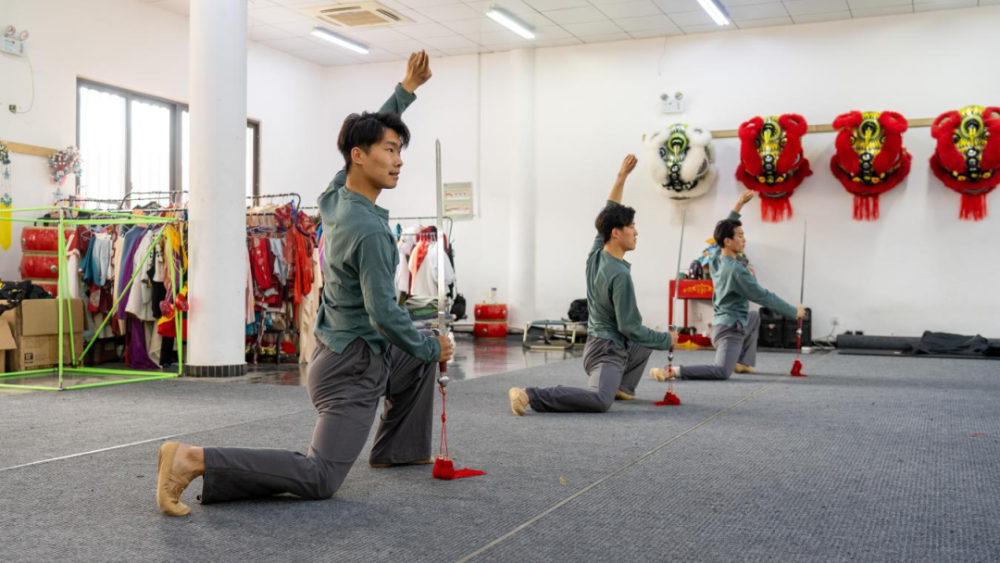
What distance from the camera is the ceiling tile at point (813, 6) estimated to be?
962 centimetres

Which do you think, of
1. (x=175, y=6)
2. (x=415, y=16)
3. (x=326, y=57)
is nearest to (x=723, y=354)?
(x=415, y=16)

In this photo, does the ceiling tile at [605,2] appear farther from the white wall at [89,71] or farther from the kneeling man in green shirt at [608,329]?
the kneeling man in green shirt at [608,329]

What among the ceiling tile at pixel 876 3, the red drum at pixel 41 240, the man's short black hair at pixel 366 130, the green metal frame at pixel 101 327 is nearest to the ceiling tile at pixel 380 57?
the green metal frame at pixel 101 327

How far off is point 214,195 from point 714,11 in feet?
19.4

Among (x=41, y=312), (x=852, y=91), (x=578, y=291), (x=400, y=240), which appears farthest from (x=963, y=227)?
(x=41, y=312)

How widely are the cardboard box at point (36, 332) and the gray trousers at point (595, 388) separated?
4.50 meters

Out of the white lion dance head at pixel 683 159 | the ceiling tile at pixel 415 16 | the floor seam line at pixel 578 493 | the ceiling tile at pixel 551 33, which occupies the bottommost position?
the floor seam line at pixel 578 493

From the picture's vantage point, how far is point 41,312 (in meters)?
7.33

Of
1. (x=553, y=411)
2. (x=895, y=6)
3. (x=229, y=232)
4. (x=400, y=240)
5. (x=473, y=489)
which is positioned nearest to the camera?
(x=473, y=489)

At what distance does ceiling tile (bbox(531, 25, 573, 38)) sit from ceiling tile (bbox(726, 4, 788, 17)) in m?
2.04

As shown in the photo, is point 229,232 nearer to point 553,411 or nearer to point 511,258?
point 553,411

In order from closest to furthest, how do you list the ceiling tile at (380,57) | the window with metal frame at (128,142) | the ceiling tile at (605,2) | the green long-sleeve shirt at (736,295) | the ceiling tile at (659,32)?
the green long-sleeve shirt at (736,295) < the window with metal frame at (128,142) < the ceiling tile at (605,2) < the ceiling tile at (659,32) < the ceiling tile at (380,57)

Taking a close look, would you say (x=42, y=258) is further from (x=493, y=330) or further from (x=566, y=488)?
(x=566, y=488)

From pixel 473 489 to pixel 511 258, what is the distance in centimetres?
884
